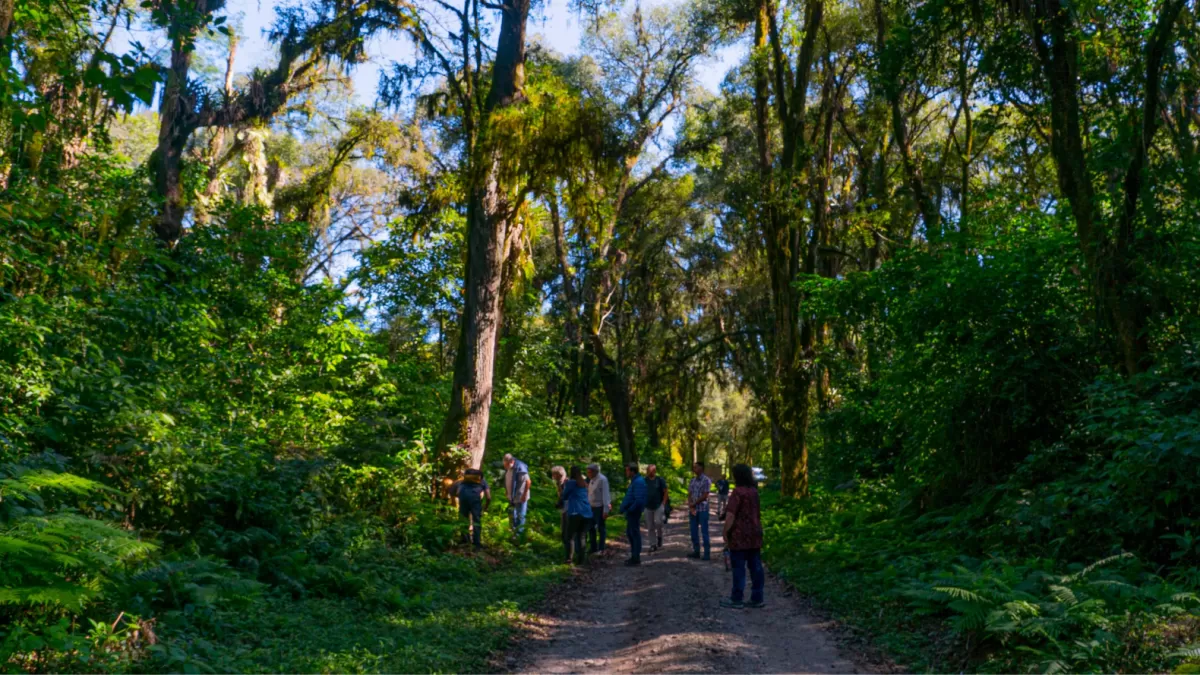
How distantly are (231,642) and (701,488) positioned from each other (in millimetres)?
8965

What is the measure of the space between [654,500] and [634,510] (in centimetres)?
104

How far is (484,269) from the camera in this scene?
48.1 feet

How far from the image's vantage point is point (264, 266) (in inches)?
640

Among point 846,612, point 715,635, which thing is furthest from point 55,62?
point 846,612

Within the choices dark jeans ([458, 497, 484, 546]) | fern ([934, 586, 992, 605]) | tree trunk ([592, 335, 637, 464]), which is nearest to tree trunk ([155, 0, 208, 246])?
dark jeans ([458, 497, 484, 546])

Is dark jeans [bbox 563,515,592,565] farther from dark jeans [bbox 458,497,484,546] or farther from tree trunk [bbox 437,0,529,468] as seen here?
tree trunk [bbox 437,0,529,468]

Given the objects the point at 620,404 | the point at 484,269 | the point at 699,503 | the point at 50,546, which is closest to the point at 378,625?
the point at 50,546

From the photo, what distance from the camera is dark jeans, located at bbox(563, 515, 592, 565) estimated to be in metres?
14.2

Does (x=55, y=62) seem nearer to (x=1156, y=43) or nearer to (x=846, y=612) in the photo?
(x=846, y=612)

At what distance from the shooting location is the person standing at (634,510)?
1448 centimetres

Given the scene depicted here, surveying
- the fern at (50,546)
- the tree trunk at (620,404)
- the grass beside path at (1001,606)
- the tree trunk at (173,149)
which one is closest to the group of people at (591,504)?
the grass beside path at (1001,606)

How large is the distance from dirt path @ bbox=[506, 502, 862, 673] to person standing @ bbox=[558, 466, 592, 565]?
4.50 feet

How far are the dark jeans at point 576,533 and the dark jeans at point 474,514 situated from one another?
1.50 metres

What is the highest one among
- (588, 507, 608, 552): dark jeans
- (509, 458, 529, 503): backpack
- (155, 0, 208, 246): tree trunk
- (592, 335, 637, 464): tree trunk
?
(155, 0, 208, 246): tree trunk
